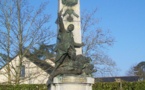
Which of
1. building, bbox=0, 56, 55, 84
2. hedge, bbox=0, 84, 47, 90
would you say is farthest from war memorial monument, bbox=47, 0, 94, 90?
building, bbox=0, 56, 55, 84

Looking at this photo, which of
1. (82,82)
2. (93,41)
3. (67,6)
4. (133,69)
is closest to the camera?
(82,82)

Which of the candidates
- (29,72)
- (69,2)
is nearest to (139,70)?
(29,72)

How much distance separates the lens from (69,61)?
403 inches

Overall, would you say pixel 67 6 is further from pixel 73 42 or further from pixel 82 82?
pixel 82 82

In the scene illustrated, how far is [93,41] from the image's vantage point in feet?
93.0

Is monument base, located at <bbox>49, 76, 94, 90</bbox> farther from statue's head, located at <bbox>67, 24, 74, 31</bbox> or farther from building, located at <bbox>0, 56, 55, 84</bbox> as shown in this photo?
building, located at <bbox>0, 56, 55, 84</bbox>

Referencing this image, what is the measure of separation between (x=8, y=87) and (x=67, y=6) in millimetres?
14772

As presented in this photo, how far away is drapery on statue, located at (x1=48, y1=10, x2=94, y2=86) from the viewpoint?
10.1 meters

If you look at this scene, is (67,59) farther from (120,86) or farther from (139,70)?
(139,70)

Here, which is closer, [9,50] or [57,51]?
[57,51]

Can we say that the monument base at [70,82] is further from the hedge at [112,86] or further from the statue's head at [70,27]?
the hedge at [112,86]

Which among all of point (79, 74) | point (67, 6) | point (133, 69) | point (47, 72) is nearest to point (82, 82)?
point (79, 74)

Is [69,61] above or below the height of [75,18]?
below

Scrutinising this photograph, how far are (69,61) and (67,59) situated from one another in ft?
0.36
